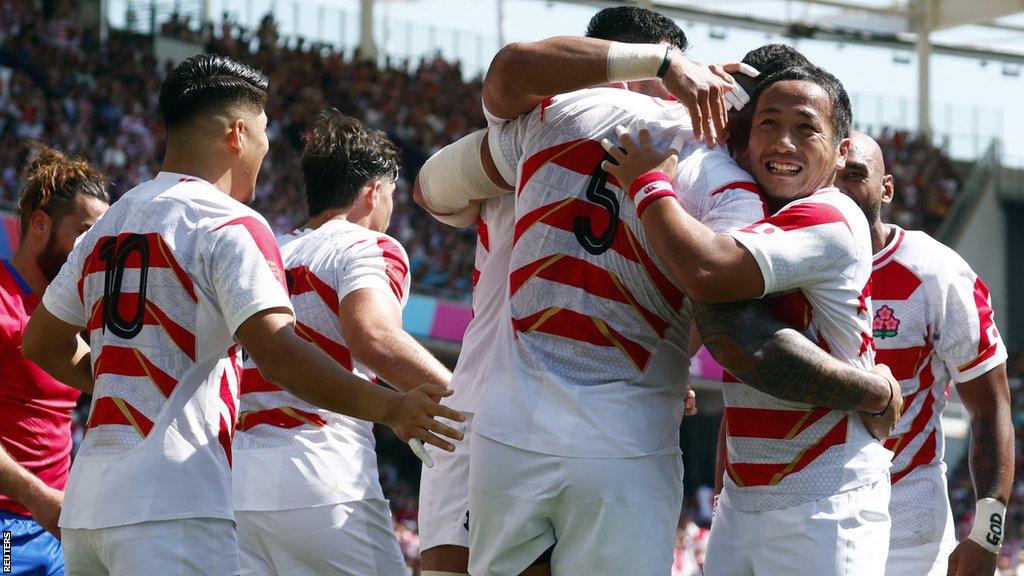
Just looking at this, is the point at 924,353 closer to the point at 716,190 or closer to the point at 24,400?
the point at 716,190

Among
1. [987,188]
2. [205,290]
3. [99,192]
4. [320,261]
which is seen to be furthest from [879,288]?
[987,188]

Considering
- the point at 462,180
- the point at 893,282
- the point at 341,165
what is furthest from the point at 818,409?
the point at 341,165

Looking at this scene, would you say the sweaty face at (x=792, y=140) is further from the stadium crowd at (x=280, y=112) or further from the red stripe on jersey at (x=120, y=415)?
the stadium crowd at (x=280, y=112)

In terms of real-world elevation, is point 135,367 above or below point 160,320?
below

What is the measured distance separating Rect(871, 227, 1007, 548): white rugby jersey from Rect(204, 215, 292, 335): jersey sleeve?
6.69 feet

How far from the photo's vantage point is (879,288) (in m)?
4.40

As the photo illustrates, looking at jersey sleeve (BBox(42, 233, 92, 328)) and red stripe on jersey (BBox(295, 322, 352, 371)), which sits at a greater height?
jersey sleeve (BBox(42, 233, 92, 328))

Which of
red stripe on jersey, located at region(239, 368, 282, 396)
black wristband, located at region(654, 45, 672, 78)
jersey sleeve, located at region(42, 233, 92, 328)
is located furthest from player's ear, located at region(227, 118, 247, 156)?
red stripe on jersey, located at region(239, 368, 282, 396)

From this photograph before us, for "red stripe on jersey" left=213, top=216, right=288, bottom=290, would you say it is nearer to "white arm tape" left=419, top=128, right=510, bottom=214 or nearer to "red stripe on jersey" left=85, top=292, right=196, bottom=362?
"red stripe on jersey" left=85, top=292, right=196, bottom=362

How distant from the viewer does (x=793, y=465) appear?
10.5 ft

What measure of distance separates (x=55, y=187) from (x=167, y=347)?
1612 millimetres

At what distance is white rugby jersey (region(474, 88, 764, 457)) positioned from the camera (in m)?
3.21

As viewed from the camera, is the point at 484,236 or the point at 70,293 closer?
the point at 70,293

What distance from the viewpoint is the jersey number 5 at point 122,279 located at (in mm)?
3238
